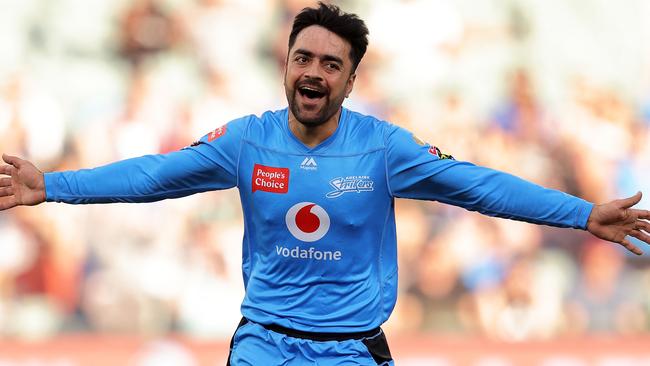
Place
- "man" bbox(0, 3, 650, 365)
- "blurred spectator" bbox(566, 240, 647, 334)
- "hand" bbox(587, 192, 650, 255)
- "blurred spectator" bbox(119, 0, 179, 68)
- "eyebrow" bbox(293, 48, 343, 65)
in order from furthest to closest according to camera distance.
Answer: "blurred spectator" bbox(566, 240, 647, 334), "blurred spectator" bbox(119, 0, 179, 68), "eyebrow" bbox(293, 48, 343, 65), "man" bbox(0, 3, 650, 365), "hand" bbox(587, 192, 650, 255)

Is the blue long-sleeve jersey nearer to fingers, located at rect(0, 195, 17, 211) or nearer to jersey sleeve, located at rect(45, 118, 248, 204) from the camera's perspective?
jersey sleeve, located at rect(45, 118, 248, 204)

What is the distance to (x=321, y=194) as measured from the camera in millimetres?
5125

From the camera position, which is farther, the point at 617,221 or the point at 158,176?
the point at 158,176

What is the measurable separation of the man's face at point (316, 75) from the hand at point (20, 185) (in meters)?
1.20

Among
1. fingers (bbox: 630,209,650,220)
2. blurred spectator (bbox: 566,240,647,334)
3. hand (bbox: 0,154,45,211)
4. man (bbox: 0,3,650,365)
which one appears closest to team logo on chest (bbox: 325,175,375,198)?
man (bbox: 0,3,650,365)

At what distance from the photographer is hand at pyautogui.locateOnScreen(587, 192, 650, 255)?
5.02 meters

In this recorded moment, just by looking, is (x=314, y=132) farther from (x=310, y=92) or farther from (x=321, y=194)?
(x=321, y=194)

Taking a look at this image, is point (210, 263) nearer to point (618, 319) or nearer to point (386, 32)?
point (386, 32)

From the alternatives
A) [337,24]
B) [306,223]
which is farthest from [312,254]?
[337,24]

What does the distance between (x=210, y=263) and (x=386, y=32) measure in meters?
3.05

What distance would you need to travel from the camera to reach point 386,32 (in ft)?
39.3

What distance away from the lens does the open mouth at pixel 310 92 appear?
5.17 m

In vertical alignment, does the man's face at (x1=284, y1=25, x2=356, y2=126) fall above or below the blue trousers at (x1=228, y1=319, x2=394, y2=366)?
above

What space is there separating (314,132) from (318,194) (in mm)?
321
